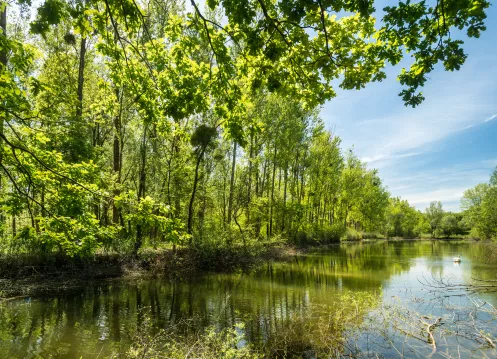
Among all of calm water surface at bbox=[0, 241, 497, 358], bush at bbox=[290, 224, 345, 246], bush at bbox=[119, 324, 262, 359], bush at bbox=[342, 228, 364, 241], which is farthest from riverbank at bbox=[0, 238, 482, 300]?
bush at bbox=[342, 228, 364, 241]

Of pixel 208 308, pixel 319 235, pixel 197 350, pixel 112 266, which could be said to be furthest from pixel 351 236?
A: pixel 197 350

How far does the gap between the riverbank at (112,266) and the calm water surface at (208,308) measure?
103 cm

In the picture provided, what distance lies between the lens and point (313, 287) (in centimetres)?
1455

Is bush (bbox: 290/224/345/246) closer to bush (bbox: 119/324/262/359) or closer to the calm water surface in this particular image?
the calm water surface

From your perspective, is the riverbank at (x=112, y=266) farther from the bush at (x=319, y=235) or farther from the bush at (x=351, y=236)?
the bush at (x=351, y=236)

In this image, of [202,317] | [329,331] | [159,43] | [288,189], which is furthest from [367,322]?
[288,189]

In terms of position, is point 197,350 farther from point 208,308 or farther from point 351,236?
point 351,236

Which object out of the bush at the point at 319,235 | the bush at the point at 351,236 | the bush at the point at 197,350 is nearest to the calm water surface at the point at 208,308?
the bush at the point at 197,350

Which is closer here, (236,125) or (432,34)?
(432,34)

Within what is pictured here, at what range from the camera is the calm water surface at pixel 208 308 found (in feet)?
25.2

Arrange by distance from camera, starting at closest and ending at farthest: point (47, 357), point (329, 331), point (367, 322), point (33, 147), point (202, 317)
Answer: point (33, 147)
point (47, 357)
point (329, 331)
point (367, 322)
point (202, 317)

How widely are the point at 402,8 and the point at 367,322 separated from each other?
8.18 metres

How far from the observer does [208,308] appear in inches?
435

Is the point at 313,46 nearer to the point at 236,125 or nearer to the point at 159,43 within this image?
the point at 236,125
